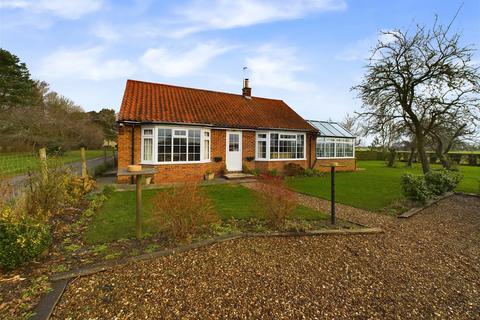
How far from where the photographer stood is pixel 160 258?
4078 mm

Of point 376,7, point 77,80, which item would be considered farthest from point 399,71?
point 77,80

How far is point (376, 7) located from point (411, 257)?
32.4ft

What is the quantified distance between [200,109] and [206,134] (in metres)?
2.02

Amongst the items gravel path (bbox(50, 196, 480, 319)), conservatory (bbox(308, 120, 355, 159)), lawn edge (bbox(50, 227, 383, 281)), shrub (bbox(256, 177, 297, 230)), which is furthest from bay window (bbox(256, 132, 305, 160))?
gravel path (bbox(50, 196, 480, 319))

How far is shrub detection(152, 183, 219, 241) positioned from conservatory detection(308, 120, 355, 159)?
15.0m

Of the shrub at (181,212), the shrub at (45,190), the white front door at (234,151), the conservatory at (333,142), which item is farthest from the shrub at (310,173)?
the shrub at (45,190)

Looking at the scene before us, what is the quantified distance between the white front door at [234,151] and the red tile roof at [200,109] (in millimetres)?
589

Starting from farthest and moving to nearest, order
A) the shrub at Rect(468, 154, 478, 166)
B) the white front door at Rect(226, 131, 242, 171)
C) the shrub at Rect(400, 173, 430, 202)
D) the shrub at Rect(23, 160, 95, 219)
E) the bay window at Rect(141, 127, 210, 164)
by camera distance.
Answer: the shrub at Rect(468, 154, 478, 166), the white front door at Rect(226, 131, 242, 171), the bay window at Rect(141, 127, 210, 164), the shrub at Rect(400, 173, 430, 202), the shrub at Rect(23, 160, 95, 219)

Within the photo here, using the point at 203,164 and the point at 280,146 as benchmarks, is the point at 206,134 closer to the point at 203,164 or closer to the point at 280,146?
the point at 203,164

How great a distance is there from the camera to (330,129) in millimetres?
20281

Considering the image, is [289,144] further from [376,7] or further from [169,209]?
[169,209]

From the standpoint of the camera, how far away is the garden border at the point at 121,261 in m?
2.84

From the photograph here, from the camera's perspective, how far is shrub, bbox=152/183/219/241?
4.54m

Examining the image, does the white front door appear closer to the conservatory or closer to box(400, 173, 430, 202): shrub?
the conservatory
